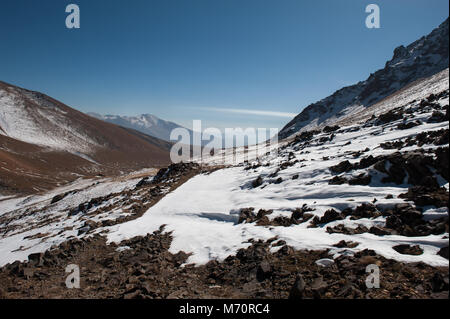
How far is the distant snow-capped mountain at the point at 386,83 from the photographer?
367 feet

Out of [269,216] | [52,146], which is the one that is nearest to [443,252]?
[269,216]

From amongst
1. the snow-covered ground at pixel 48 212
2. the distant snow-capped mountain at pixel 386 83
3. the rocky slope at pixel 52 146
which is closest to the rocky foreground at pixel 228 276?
the snow-covered ground at pixel 48 212

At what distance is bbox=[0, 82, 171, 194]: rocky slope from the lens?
79306 millimetres

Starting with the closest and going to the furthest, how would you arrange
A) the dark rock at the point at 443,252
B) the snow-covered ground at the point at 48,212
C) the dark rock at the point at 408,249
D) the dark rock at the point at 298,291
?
the dark rock at the point at 298,291
the dark rock at the point at 443,252
the dark rock at the point at 408,249
the snow-covered ground at the point at 48,212

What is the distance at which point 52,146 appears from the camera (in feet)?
408

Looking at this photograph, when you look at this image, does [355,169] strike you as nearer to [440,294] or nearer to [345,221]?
[345,221]

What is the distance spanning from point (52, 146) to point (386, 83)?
595 ft

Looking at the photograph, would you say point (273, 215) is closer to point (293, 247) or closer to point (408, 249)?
point (293, 247)

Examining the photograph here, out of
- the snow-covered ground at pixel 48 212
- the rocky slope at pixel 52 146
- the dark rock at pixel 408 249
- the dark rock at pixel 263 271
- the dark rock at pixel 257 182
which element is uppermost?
the rocky slope at pixel 52 146

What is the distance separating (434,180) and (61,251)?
21.1 meters

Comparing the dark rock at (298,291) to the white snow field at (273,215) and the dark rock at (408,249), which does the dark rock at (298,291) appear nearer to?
the white snow field at (273,215)

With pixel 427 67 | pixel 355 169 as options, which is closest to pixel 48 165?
pixel 355 169

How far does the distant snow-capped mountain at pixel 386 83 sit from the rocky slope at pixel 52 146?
343ft

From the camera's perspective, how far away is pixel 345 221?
11773mm
